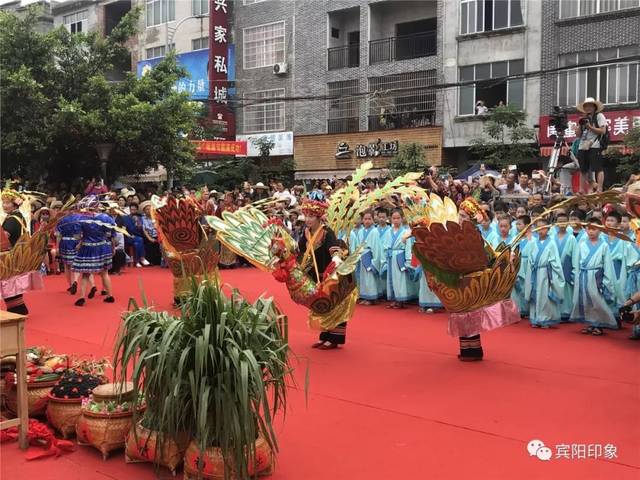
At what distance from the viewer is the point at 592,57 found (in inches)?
674

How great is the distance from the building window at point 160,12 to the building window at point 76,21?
3.00m

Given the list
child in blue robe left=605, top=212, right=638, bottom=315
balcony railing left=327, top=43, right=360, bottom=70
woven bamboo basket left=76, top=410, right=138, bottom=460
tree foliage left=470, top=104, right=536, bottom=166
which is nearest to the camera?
woven bamboo basket left=76, top=410, right=138, bottom=460

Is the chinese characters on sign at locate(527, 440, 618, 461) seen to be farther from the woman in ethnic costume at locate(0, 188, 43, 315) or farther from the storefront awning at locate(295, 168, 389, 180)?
the storefront awning at locate(295, 168, 389, 180)

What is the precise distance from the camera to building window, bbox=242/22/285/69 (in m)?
22.8

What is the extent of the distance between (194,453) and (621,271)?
5.16 meters

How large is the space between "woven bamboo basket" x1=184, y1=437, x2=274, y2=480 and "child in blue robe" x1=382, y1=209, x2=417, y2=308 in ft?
18.0

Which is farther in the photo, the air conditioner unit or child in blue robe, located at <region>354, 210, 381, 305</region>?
the air conditioner unit

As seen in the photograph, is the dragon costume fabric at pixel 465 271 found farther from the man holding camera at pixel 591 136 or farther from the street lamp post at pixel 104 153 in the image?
the street lamp post at pixel 104 153

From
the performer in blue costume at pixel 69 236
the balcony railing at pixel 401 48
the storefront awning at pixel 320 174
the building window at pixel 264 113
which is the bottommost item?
the performer in blue costume at pixel 69 236

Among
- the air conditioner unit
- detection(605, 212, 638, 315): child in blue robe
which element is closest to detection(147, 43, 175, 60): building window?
the air conditioner unit

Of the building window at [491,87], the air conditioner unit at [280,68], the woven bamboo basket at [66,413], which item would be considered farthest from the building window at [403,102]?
the woven bamboo basket at [66,413]

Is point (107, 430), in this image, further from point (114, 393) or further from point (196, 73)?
point (196, 73)

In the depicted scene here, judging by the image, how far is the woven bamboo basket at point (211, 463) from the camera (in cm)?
312

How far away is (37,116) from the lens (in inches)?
547
